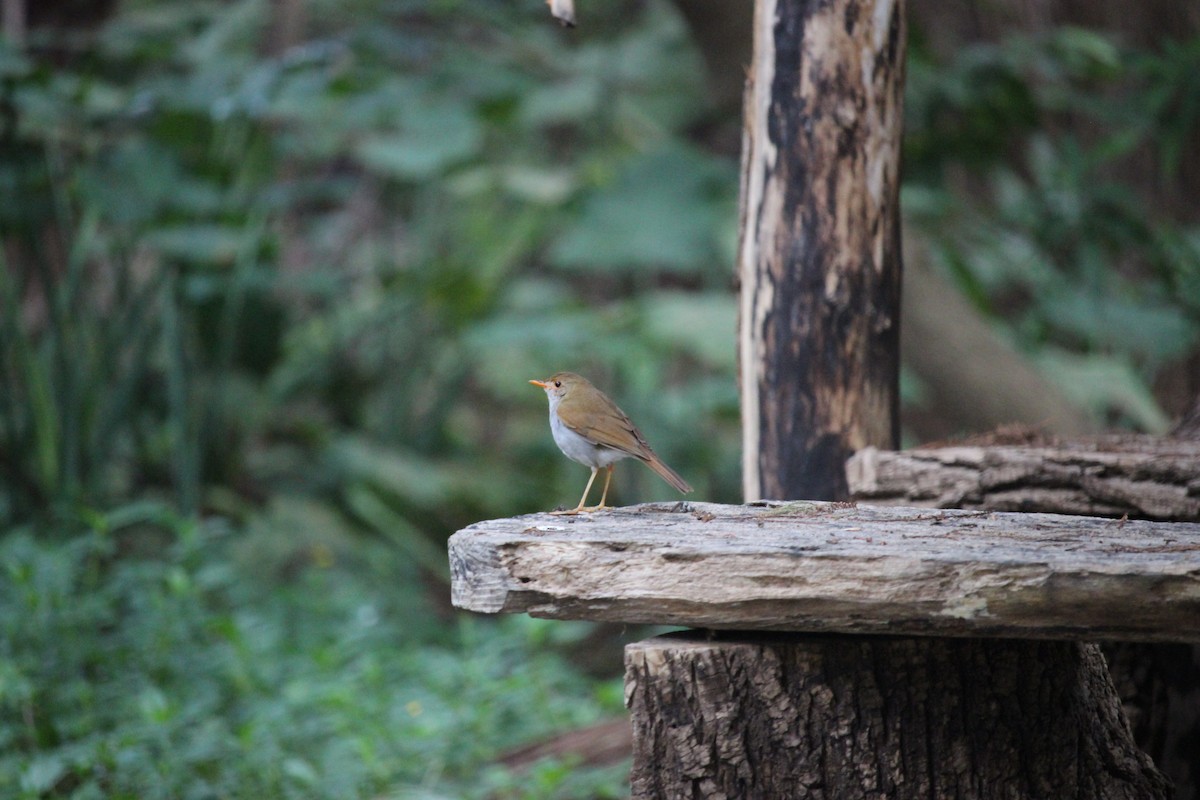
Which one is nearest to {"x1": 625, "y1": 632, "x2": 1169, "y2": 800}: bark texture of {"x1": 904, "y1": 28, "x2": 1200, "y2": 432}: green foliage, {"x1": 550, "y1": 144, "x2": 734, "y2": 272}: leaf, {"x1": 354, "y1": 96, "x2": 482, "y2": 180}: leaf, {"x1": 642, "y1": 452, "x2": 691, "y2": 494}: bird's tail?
{"x1": 642, "y1": 452, "x2": 691, "y2": 494}: bird's tail

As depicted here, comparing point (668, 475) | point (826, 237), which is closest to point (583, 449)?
point (668, 475)

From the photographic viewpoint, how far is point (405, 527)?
5742 millimetres

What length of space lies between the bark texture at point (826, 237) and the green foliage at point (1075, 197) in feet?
6.90

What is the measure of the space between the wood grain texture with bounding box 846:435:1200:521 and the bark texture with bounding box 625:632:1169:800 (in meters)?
0.60

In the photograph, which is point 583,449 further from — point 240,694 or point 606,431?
point 240,694

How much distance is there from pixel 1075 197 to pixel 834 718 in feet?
14.6

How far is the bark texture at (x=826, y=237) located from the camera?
2.84 meters

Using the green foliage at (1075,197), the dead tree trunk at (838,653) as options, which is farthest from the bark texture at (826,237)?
the green foliage at (1075,197)

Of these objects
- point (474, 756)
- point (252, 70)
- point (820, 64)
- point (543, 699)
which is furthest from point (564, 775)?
point (252, 70)

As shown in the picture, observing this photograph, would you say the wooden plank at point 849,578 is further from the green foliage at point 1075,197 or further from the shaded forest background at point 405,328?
the green foliage at point 1075,197

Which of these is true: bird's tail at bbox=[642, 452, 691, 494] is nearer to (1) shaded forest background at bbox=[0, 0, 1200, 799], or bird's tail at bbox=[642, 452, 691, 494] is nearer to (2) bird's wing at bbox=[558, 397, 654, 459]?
(2) bird's wing at bbox=[558, 397, 654, 459]

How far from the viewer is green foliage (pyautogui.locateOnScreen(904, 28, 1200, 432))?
498 cm

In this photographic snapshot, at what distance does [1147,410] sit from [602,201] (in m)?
2.67

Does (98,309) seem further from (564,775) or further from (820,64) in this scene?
(820,64)
